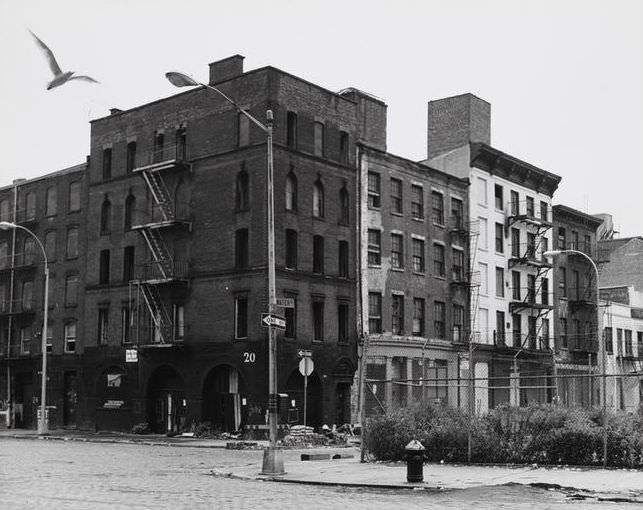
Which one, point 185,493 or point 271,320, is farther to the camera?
point 271,320

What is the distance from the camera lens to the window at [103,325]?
53219 mm

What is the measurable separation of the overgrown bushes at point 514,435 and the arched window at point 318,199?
22761 millimetres

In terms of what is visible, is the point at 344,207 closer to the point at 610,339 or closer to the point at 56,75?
the point at 610,339

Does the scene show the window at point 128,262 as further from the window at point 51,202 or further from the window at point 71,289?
the window at point 51,202

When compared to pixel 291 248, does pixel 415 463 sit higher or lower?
lower

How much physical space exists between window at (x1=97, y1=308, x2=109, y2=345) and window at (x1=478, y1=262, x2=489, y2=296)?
2239 cm

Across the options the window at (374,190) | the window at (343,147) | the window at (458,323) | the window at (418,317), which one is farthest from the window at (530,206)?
the window at (343,147)

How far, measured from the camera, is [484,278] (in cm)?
5897

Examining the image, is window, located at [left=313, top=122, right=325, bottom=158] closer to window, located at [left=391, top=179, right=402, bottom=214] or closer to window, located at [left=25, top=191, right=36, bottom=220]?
window, located at [left=391, top=179, right=402, bottom=214]

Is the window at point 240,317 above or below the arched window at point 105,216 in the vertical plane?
below

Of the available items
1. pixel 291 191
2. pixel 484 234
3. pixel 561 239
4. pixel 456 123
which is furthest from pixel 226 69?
pixel 561 239

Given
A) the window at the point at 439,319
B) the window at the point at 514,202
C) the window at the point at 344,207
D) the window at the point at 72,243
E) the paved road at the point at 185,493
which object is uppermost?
the window at the point at 514,202

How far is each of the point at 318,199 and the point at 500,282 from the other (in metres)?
17.0

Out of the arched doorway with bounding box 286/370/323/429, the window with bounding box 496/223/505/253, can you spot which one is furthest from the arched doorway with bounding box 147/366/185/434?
the window with bounding box 496/223/505/253
